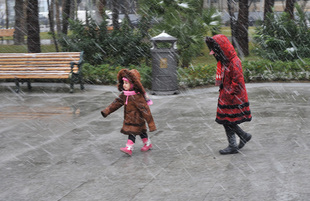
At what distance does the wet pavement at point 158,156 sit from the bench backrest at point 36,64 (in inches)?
72.8

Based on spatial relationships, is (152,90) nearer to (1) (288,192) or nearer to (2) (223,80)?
(2) (223,80)

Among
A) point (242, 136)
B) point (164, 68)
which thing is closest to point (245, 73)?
point (164, 68)

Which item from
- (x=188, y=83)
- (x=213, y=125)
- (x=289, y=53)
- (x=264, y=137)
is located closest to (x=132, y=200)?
(x=264, y=137)

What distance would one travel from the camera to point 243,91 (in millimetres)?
6195

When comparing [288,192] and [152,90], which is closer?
[288,192]

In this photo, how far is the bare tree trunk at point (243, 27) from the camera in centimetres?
2077

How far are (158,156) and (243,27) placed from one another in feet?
51.1

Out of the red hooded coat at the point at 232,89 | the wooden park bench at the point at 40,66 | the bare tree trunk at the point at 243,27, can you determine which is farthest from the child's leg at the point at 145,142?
the bare tree trunk at the point at 243,27

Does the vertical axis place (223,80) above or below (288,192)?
above

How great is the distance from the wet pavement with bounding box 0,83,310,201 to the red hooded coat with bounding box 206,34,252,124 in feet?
1.84

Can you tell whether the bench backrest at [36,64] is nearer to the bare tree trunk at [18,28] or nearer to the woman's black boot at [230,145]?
the woman's black boot at [230,145]

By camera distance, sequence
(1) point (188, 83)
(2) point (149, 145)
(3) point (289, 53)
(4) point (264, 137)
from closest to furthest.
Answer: (2) point (149, 145), (4) point (264, 137), (1) point (188, 83), (3) point (289, 53)

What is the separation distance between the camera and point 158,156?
254 inches

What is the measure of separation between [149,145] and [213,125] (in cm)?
188
